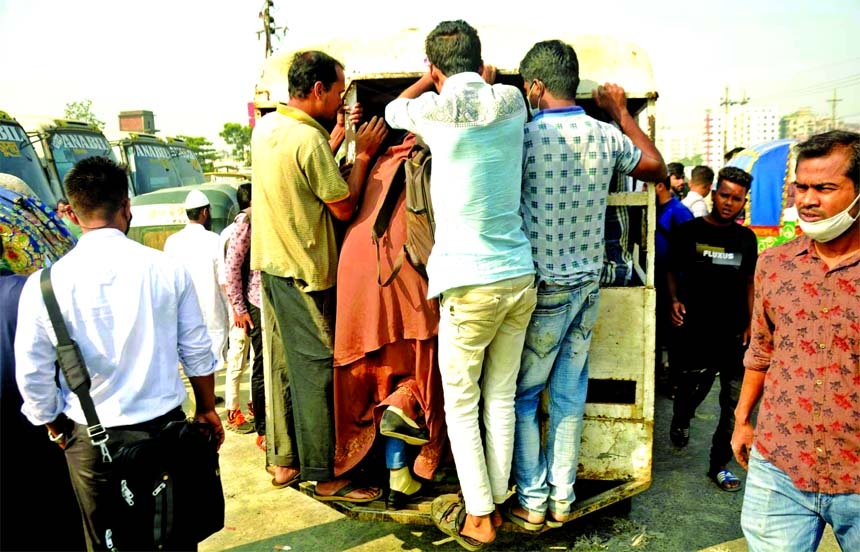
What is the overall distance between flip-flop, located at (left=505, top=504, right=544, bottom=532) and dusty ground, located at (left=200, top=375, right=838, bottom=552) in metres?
0.52

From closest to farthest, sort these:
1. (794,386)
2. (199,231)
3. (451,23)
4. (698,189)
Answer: (794,386), (451,23), (199,231), (698,189)

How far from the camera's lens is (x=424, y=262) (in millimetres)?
2676

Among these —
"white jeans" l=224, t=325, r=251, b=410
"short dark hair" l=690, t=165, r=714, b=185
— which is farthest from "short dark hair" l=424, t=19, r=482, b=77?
"short dark hair" l=690, t=165, r=714, b=185

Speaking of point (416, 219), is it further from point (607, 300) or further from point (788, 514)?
point (788, 514)

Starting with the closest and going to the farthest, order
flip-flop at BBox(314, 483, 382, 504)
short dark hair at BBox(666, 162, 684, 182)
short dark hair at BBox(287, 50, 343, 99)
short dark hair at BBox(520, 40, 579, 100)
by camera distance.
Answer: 1. short dark hair at BBox(520, 40, 579, 100)
2. short dark hair at BBox(287, 50, 343, 99)
3. flip-flop at BBox(314, 483, 382, 504)
4. short dark hair at BBox(666, 162, 684, 182)

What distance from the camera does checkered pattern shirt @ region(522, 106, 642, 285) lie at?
252 centimetres

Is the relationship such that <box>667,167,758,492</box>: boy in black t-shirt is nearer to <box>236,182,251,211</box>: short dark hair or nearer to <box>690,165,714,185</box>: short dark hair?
<box>690,165,714,185</box>: short dark hair

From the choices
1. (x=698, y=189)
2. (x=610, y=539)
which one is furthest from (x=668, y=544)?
(x=698, y=189)

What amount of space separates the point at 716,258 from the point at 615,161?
1.77m

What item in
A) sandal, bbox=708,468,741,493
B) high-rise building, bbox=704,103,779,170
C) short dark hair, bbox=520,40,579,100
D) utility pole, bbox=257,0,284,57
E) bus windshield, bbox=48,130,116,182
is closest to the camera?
short dark hair, bbox=520,40,579,100

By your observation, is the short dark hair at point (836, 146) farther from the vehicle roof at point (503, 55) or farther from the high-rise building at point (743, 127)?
the high-rise building at point (743, 127)

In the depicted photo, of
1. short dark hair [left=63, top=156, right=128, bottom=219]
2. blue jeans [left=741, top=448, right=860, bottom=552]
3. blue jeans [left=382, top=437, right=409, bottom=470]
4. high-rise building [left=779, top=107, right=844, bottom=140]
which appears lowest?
blue jeans [left=382, top=437, right=409, bottom=470]

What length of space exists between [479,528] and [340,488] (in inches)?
27.7

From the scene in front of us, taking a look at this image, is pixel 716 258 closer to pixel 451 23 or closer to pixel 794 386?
pixel 794 386
